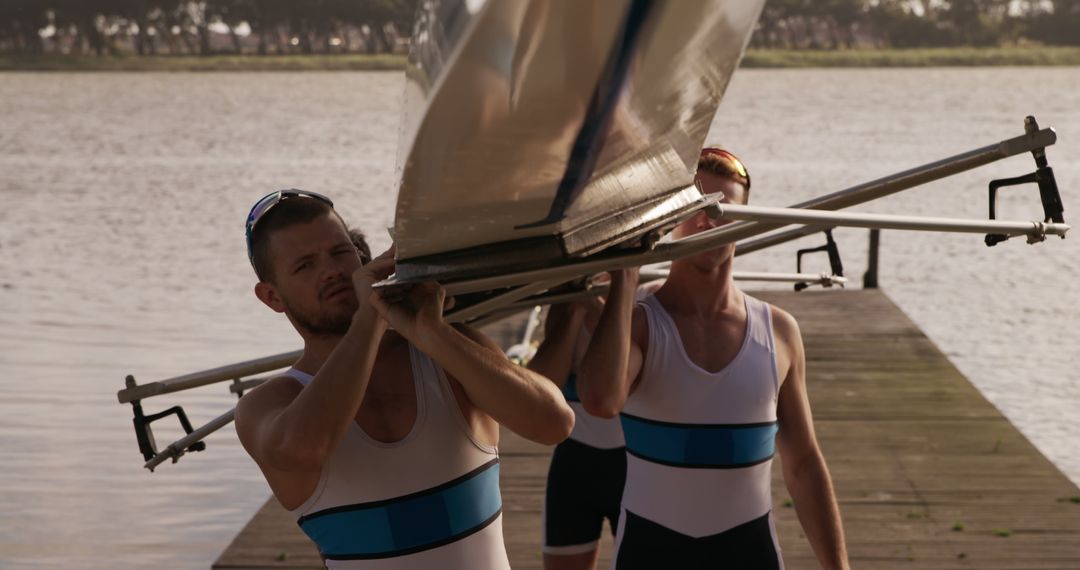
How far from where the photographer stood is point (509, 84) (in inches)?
65.6

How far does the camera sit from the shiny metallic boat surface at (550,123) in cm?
159

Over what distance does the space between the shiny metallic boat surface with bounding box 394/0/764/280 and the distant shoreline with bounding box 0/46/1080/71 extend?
3755 inches

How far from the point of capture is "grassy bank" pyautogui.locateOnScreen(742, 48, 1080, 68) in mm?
100500

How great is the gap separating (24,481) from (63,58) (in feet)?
316

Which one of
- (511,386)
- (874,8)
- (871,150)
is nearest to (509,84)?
(511,386)

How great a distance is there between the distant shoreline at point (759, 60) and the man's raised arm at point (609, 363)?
94390 mm

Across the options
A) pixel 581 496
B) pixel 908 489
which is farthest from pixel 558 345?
pixel 908 489

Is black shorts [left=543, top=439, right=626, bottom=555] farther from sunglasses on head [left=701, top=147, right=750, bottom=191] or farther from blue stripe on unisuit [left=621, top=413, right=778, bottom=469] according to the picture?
sunglasses on head [left=701, top=147, right=750, bottom=191]

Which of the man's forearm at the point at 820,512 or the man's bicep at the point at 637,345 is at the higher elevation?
the man's bicep at the point at 637,345

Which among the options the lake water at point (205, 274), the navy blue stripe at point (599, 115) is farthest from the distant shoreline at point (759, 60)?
the navy blue stripe at point (599, 115)

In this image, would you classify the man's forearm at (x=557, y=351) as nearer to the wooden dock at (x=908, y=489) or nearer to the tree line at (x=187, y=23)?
the wooden dock at (x=908, y=489)

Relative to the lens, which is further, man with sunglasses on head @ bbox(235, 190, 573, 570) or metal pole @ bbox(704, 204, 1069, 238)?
man with sunglasses on head @ bbox(235, 190, 573, 570)

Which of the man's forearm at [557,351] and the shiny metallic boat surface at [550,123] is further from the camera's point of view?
the man's forearm at [557,351]

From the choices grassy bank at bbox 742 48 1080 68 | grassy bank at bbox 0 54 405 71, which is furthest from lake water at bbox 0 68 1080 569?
grassy bank at bbox 742 48 1080 68
